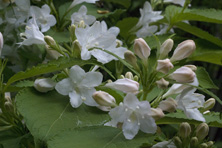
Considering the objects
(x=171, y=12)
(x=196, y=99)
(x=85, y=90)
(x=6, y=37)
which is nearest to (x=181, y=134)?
(x=196, y=99)

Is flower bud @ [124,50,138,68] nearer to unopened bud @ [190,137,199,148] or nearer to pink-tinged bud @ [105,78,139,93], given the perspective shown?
pink-tinged bud @ [105,78,139,93]

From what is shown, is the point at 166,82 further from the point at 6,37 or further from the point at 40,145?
the point at 6,37

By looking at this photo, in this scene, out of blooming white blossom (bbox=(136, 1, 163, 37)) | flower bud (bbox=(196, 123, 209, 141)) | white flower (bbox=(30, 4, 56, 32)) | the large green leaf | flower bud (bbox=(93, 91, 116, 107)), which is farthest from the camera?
blooming white blossom (bbox=(136, 1, 163, 37))

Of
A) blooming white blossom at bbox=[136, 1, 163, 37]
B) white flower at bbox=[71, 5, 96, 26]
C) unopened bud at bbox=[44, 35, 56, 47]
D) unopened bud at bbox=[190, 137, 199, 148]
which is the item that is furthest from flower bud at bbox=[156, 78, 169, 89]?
blooming white blossom at bbox=[136, 1, 163, 37]

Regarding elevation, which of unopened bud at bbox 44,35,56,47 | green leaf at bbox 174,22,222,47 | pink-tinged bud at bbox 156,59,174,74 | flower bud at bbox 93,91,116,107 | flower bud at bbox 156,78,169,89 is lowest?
green leaf at bbox 174,22,222,47

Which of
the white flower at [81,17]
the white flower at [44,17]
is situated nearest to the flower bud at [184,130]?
the white flower at [81,17]

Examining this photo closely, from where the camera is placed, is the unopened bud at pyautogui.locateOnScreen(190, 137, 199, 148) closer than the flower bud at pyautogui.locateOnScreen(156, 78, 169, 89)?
No

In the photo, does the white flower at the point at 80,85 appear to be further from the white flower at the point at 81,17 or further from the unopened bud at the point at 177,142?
the white flower at the point at 81,17
